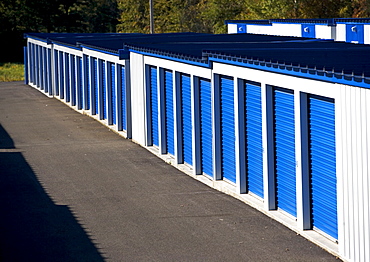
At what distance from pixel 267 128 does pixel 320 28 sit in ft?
53.6

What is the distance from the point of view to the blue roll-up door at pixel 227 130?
50.3 feet

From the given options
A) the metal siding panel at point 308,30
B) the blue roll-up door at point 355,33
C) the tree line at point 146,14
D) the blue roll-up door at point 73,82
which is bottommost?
the blue roll-up door at point 73,82

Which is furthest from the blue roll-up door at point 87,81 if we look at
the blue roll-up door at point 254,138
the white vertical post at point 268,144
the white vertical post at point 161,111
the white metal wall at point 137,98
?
the white vertical post at point 268,144

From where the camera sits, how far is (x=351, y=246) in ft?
33.7

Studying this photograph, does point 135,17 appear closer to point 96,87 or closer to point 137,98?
point 96,87

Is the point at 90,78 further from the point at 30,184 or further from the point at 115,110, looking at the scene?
the point at 30,184

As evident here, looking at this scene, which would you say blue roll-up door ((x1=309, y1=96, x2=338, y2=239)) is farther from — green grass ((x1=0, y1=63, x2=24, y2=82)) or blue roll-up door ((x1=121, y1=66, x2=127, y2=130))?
green grass ((x1=0, y1=63, x2=24, y2=82))

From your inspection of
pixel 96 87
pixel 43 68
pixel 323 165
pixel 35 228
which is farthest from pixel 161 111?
pixel 43 68

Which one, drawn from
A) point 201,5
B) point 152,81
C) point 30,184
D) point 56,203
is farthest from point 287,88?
point 201,5

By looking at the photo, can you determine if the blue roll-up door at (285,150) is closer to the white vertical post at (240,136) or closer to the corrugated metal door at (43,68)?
the white vertical post at (240,136)

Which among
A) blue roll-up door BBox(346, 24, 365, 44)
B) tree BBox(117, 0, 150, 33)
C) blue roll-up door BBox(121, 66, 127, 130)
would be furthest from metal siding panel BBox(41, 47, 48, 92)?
tree BBox(117, 0, 150, 33)

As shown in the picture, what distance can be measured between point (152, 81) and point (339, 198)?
439 inches

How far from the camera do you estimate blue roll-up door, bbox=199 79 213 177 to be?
1659cm

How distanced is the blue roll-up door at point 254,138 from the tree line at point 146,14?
3831 cm
